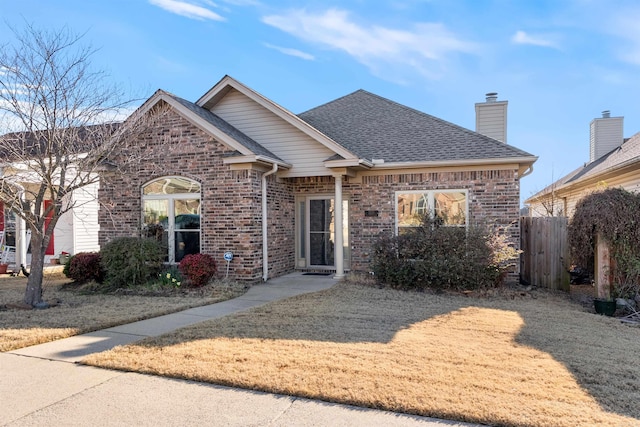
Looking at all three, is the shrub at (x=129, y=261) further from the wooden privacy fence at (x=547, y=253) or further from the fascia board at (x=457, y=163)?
the wooden privacy fence at (x=547, y=253)

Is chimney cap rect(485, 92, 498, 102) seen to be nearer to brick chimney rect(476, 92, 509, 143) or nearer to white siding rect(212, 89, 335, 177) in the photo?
brick chimney rect(476, 92, 509, 143)

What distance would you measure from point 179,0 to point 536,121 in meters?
15.2

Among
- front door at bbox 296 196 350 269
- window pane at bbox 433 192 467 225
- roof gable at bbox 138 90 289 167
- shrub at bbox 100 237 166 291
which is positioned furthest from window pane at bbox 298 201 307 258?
shrub at bbox 100 237 166 291

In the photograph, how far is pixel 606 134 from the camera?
18766 mm

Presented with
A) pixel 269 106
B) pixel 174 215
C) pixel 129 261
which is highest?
pixel 269 106

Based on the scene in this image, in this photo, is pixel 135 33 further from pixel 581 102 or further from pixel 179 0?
pixel 581 102

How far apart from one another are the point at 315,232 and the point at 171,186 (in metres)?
4.21

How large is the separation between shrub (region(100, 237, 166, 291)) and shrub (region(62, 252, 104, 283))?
48 centimetres

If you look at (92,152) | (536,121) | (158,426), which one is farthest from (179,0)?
(536,121)

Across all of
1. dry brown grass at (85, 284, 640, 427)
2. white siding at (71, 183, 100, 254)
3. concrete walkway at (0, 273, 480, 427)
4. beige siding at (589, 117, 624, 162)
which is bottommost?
concrete walkway at (0, 273, 480, 427)

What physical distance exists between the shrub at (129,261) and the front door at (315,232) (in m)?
4.13

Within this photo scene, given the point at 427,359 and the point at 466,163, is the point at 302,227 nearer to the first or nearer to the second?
the point at 466,163

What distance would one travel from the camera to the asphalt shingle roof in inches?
416

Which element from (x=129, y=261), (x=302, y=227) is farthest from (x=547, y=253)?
(x=129, y=261)
